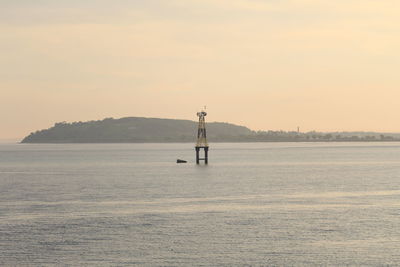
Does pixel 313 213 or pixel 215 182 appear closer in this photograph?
pixel 313 213

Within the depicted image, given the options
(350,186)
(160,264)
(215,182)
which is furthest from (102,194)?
(160,264)

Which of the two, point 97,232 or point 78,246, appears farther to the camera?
point 97,232

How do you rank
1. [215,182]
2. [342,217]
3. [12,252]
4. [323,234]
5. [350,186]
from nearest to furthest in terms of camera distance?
[12,252] < [323,234] < [342,217] < [350,186] < [215,182]

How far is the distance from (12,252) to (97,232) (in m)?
9.08

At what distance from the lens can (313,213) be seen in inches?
2539

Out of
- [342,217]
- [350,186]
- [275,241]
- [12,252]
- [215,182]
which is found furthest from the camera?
[215,182]

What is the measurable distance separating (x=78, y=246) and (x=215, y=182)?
66081mm

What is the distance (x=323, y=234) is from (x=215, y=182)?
6080cm

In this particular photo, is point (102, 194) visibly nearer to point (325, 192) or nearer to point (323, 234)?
point (325, 192)

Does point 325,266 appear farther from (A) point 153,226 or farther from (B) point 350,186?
(B) point 350,186

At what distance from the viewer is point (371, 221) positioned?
57.9m

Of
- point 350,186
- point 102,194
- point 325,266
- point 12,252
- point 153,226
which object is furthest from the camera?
point 350,186

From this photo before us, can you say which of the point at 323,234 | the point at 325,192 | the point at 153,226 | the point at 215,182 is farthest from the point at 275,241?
the point at 215,182

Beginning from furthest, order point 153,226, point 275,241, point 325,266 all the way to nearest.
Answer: point 153,226
point 275,241
point 325,266
